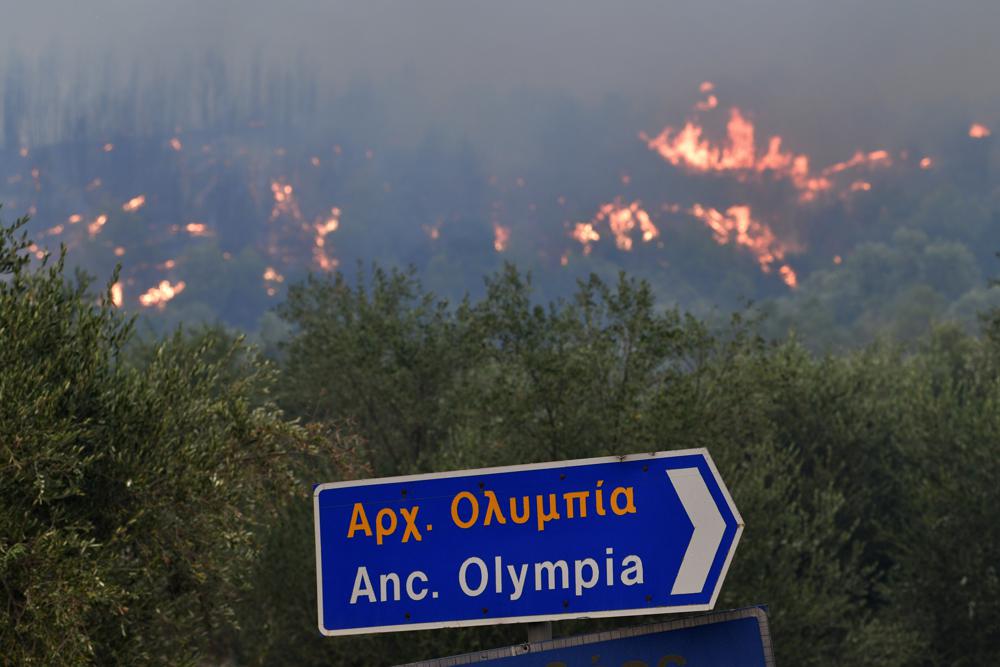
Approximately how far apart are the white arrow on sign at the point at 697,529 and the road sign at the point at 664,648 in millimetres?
157

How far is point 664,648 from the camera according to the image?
395cm

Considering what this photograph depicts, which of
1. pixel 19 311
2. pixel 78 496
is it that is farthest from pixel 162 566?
pixel 19 311

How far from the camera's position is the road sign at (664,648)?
3.95 meters

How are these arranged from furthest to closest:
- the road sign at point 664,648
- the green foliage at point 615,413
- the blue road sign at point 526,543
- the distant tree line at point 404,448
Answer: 1. the green foliage at point 615,413
2. the distant tree line at point 404,448
3. the blue road sign at point 526,543
4. the road sign at point 664,648

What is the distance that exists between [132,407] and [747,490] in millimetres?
18460

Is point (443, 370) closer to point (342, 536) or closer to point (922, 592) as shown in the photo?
point (922, 592)

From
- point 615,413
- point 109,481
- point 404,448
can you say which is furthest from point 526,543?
point 404,448

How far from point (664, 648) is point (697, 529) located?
502 mm

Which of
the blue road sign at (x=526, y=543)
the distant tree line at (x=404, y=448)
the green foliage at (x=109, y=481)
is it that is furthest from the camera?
the distant tree line at (x=404, y=448)

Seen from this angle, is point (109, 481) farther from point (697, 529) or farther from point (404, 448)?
point (404, 448)

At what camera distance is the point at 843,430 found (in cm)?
4153

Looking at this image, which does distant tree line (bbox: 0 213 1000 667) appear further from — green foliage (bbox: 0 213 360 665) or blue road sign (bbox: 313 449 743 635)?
blue road sign (bbox: 313 449 743 635)

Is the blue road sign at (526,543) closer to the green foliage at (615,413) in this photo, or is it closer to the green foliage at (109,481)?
the green foliage at (109,481)

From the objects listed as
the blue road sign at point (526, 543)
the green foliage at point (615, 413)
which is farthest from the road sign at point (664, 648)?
the green foliage at point (615, 413)
